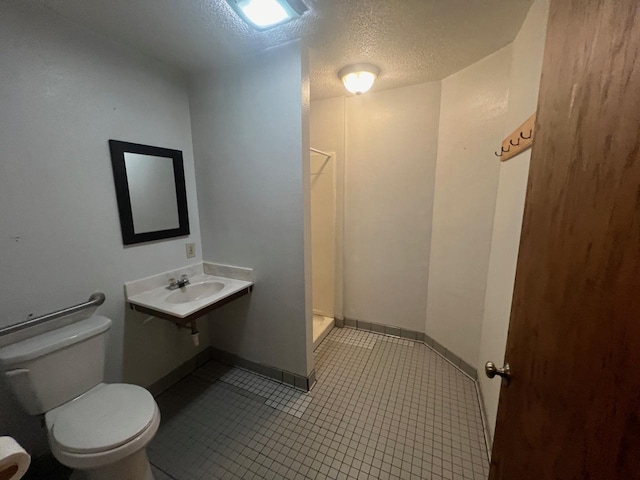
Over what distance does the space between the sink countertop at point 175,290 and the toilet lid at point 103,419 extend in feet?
1.42

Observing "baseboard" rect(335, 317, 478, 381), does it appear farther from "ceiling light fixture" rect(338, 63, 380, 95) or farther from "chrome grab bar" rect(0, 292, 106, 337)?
"ceiling light fixture" rect(338, 63, 380, 95)

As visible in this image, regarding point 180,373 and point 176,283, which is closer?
point 176,283

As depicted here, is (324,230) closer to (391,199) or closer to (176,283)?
(391,199)

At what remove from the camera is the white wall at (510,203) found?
122 centimetres

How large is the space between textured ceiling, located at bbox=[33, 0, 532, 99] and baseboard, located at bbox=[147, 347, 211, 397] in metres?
2.28

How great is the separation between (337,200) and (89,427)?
2263 millimetres

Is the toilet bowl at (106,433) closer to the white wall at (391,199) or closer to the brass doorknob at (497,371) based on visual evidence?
the brass doorknob at (497,371)

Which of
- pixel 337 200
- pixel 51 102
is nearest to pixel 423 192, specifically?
pixel 337 200

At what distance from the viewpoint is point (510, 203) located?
1.43 metres

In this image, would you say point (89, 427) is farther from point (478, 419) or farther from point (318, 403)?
point (478, 419)

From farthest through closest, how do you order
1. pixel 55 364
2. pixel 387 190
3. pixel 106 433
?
1. pixel 387 190
2. pixel 55 364
3. pixel 106 433

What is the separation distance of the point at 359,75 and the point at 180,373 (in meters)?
2.68

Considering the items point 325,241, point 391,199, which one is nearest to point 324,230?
point 325,241

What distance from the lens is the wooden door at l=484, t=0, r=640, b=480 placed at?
38cm
